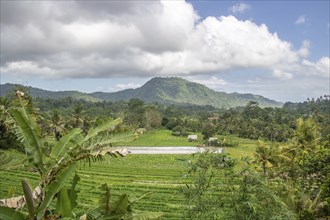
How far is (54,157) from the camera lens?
7430 millimetres

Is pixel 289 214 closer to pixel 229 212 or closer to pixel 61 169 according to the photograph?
pixel 229 212

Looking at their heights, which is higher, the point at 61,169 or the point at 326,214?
the point at 61,169

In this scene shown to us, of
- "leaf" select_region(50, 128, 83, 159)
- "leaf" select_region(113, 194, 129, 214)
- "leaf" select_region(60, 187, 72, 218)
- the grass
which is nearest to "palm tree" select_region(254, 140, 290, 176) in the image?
"leaf" select_region(50, 128, 83, 159)

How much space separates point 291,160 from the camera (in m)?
35.9

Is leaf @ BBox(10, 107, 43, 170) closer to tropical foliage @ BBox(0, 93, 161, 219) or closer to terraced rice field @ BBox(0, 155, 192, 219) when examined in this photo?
tropical foliage @ BBox(0, 93, 161, 219)

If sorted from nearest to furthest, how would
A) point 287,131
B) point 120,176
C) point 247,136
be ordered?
point 120,176, point 287,131, point 247,136

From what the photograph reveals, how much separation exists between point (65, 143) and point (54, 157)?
36 centimetres

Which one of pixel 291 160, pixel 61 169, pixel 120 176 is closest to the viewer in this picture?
pixel 61 169

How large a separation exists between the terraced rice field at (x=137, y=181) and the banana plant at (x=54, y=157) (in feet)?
47.8

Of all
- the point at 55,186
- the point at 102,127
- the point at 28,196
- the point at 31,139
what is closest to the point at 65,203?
the point at 55,186

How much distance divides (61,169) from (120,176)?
37.7m

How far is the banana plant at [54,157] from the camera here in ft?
20.6

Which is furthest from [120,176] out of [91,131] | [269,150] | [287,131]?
[287,131]

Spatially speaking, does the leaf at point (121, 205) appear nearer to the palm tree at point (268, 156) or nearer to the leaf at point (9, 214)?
the leaf at point (9, 214)
